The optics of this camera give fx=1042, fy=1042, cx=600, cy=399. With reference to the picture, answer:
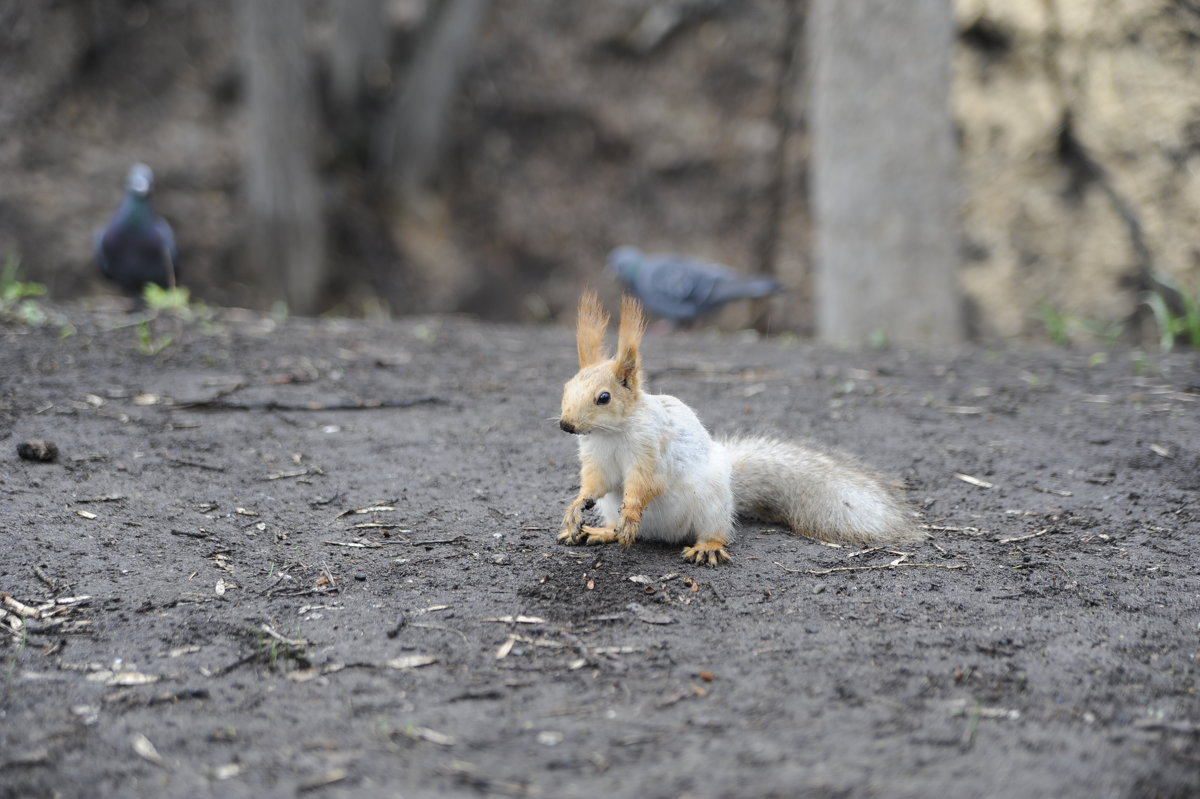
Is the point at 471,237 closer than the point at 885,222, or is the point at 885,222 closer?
the point at 885,222

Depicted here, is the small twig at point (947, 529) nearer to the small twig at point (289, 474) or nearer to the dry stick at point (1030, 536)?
the dry stick at point (1030, 536)

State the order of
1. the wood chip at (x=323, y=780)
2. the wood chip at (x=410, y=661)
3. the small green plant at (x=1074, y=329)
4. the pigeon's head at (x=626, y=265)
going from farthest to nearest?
the pigeon's head at (x=626, y=265)
the small green plant at (x=1074, y=329)
the wood chip at (x=410, y=661)
the wood chip at (x=323, y=780)

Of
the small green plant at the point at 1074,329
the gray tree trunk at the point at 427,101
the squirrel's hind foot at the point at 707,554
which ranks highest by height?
the gray tree trunk at the point at 427,101

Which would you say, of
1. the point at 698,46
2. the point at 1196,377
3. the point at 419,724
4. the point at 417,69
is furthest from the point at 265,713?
the point at 698,46

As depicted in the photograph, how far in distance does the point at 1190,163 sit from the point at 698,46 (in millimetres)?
5909

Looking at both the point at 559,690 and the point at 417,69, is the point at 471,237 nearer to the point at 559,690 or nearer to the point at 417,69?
the point at 417,69

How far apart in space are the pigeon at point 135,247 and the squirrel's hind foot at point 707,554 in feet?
15.6

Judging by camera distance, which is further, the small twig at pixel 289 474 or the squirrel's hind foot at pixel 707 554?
the small twig at pixel 289 474

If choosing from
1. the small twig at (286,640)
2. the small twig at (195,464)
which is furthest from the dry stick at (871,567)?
the small twig at (195,464)

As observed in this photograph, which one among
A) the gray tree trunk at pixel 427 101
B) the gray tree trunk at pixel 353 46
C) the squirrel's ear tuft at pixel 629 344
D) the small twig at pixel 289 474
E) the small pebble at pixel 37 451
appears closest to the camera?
the squirrel's ear tuft at pixel 629 344

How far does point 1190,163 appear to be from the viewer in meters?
7.34

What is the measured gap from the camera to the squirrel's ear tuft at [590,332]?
302 cm

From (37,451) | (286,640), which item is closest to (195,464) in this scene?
(37,451)

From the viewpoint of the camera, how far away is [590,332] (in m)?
3.04
